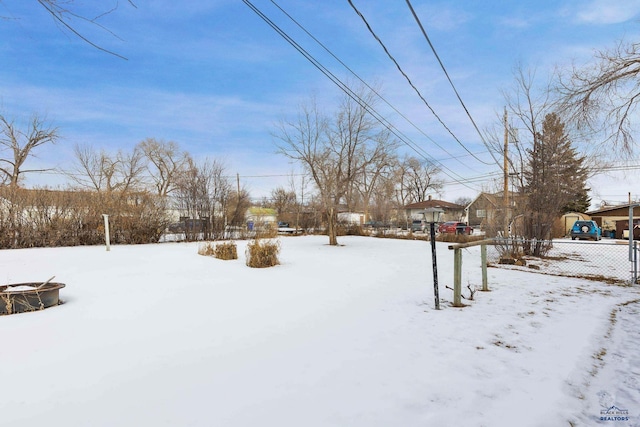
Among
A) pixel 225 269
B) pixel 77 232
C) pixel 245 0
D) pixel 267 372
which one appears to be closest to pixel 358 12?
pixel 245 0

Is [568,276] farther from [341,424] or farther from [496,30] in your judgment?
[341,424]

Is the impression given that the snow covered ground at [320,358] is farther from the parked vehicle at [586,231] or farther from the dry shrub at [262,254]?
the parked vehicle at [586,231]

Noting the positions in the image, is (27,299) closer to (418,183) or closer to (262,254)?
(262,254)

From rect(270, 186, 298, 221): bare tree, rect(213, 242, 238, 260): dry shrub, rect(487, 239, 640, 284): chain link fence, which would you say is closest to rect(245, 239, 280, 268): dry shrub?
rect(213, 242, 238, 260): dry shrub

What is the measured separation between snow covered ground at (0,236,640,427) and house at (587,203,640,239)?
22.2 m

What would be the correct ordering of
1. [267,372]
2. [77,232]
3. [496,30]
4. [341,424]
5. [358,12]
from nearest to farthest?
1. [341,424]
2. [267,372]
3. [358,12]
4. [496,30]
5. [77,232]

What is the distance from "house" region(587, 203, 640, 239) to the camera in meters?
22.0

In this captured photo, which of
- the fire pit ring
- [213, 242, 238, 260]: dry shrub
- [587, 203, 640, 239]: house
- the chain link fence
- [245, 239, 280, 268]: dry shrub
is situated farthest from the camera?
[587, 203, 640, 239]: house

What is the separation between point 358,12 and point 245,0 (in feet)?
5.14

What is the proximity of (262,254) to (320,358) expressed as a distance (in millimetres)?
6068

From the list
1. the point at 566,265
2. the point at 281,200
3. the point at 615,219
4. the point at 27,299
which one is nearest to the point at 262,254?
the point at 27,299

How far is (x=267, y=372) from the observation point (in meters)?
2.80

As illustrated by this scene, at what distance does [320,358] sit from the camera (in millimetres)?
3096

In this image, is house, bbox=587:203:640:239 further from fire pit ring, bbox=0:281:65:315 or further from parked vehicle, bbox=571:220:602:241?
fire pit ring, bbox=0:281:65:315
